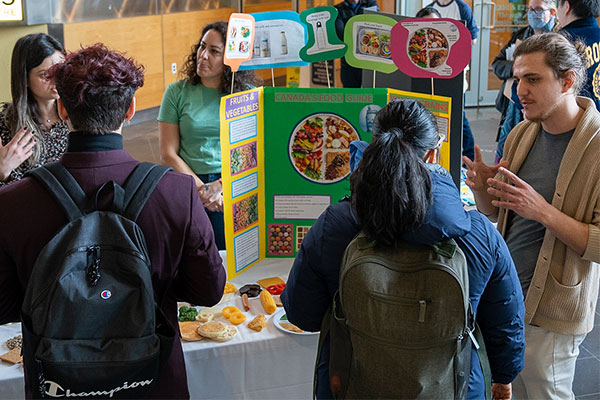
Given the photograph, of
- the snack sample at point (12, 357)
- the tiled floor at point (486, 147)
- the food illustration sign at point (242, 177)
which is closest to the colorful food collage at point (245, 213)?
the food illustration sign at point (242, 177)

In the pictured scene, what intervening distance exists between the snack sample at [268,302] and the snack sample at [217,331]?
0.59 ft

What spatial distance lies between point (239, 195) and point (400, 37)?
86 cm

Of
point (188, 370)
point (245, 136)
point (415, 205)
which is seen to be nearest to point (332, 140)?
point (245, 136)

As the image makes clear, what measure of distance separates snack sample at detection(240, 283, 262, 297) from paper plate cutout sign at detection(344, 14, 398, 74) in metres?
0.97

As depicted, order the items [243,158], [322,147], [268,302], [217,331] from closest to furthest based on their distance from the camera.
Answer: [217,331] → [268,302] → [243,158] → [322,147]

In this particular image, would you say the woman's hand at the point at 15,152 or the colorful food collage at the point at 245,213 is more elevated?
the woman's hand at the point at 15,152

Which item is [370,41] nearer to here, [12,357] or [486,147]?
[12,357]

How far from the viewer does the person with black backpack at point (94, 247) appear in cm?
156

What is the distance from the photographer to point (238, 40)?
2.61m

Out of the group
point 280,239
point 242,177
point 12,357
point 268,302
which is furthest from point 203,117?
point 12,357

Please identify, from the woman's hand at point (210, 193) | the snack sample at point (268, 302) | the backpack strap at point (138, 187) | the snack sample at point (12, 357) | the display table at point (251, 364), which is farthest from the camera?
the woman's hand at point (210, 193)

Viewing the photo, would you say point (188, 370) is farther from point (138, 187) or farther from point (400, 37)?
point (400, 37)

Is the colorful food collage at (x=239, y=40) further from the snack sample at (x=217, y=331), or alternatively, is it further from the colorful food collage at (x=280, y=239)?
the snack sample at (x=217, y=331)

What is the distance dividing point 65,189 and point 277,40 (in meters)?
1.35
